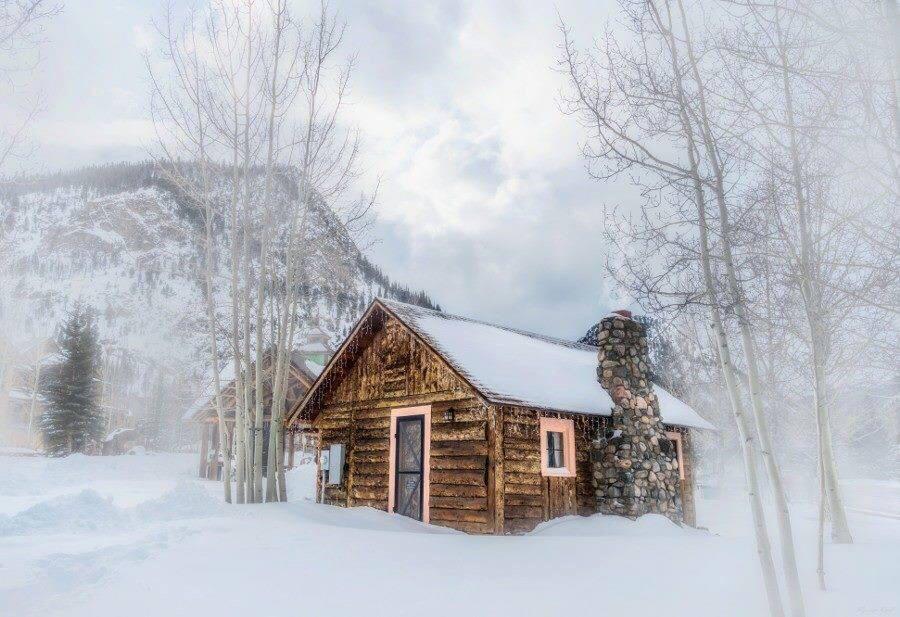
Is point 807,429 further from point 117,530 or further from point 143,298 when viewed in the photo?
point 143,298

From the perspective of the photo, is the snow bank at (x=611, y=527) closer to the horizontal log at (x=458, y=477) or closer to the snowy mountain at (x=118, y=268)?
the horizontal log at (x=458, y=477)

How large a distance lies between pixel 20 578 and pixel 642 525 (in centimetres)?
1116

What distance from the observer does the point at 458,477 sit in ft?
42.4

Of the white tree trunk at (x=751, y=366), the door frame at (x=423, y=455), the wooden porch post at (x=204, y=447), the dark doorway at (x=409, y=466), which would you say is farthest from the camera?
the wooden porch post at (x=204, y=447)

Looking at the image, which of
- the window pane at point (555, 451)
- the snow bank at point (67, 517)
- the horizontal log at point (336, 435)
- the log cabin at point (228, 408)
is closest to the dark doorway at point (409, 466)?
the horizontal log at point (336, 435)

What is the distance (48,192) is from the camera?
586 feet

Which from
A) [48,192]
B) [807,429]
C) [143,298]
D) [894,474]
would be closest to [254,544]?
[807,429]

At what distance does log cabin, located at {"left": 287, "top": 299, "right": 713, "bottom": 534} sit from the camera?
12633 mm

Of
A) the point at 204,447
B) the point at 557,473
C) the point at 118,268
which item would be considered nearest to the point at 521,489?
the point at 557,473

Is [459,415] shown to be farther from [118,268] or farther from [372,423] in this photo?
[118,268]

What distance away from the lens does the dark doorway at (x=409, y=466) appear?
14055 millimetres

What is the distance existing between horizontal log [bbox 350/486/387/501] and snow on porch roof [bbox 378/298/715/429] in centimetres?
419

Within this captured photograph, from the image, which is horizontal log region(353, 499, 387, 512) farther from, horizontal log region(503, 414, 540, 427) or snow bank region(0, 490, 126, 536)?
snow bank region(0, 490, 126, 536)

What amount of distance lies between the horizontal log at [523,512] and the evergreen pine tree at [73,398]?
37657 mm
